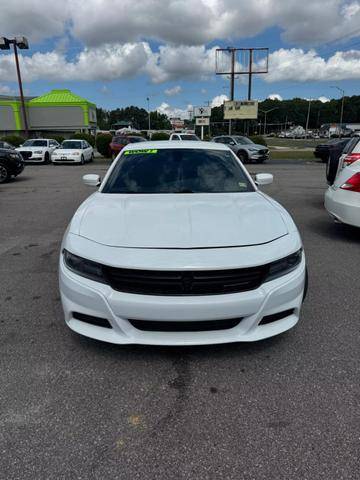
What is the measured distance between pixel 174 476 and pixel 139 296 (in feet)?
3.30

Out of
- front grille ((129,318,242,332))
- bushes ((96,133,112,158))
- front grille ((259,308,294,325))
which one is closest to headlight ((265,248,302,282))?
front grille ((259,308,294,325))

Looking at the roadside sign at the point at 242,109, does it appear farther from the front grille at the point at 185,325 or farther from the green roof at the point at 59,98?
the front grille at the point at 185,325

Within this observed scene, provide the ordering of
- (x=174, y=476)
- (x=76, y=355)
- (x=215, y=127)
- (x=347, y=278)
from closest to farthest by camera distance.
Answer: (x=174, y=476)
(x=76, y=355)
(x=347, y=278)
(x=215, y=127)

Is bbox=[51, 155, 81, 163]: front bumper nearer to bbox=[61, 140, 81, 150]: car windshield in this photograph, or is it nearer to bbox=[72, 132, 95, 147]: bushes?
bbox=[61, 140, 81, 150]: car windshield

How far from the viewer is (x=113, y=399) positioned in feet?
7.82

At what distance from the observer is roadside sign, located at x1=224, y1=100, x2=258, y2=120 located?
39.0 metres

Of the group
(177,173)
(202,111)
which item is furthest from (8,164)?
(202,111)

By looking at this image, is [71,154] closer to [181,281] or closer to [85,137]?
[85,137]

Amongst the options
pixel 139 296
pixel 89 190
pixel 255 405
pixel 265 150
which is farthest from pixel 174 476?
pixel 265 150

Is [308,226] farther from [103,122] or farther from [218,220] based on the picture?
[103,122]

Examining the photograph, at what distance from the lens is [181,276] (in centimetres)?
241

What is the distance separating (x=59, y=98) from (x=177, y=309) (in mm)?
59987

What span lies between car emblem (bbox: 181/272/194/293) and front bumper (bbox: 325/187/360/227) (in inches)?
153

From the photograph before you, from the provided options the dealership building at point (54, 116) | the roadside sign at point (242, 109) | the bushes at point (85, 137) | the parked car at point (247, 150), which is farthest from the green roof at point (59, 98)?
the parked car at point (247, 150)
